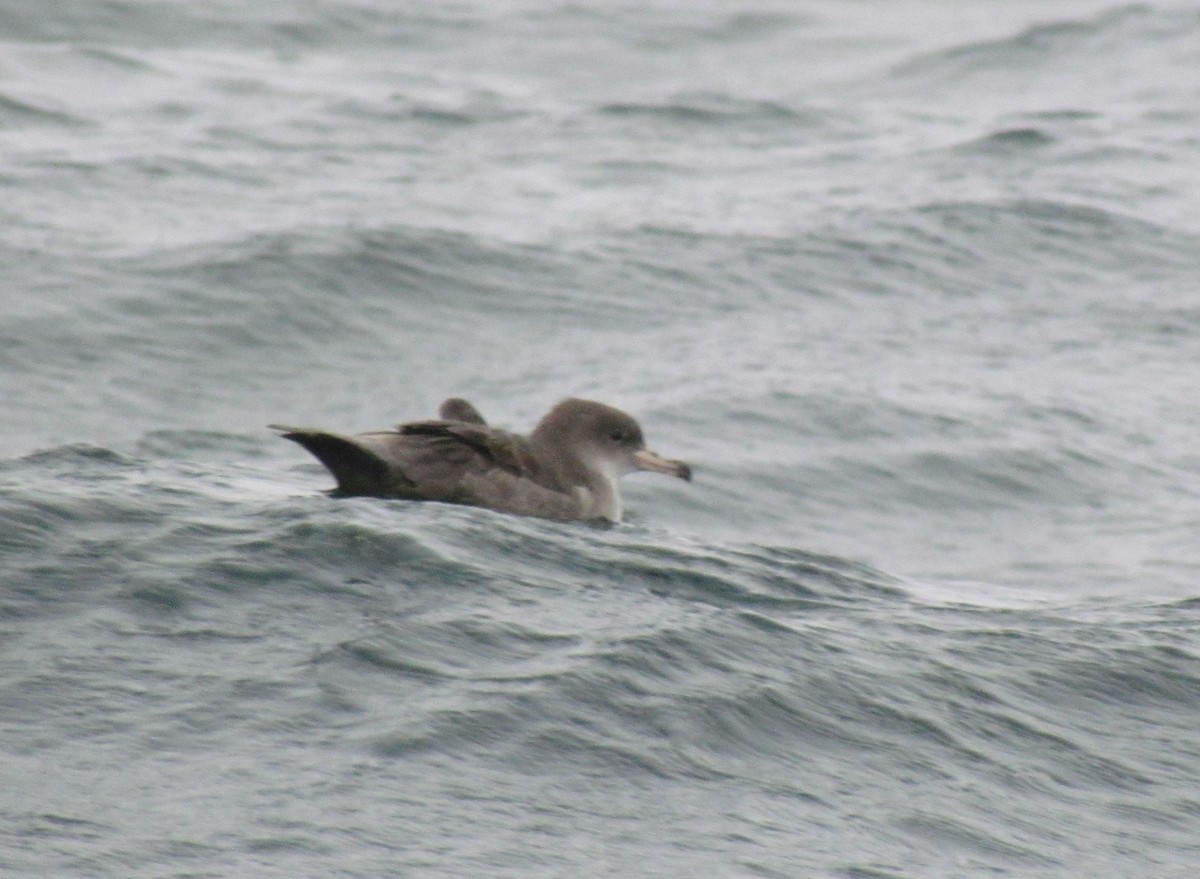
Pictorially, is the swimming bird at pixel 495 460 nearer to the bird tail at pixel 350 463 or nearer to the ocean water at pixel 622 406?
the bird tail at pixel 350 463

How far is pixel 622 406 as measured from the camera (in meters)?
14.9

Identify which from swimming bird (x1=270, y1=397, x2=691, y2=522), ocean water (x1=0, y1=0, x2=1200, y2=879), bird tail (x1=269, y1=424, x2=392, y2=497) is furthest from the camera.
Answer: swimming bird (x1=270, y1=397, x2=691, y2=522)

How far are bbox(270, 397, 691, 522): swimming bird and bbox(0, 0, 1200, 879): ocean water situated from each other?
26 centimetres

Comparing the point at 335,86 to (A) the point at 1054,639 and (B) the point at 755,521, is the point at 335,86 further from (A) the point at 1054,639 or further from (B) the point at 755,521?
(A) the point at 1054,639

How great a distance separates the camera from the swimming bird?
31.7ft

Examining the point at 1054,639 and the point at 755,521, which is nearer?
the point at 1054,639

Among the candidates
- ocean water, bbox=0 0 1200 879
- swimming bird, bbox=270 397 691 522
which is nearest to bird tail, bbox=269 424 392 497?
swimming bird, bbox=270 397 691 522

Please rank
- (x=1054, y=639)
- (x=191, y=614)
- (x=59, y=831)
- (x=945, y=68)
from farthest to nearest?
(x=945, y=68) < (x=1054, y=639) < (x=191, y=614) < (x=59, y=831)

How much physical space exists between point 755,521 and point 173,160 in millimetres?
8842

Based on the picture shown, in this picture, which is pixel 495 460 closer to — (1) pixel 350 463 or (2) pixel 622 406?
(1) pixel 350 463

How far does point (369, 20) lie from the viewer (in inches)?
1182

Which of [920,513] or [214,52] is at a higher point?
[214,52]

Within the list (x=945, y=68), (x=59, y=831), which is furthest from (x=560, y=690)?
(x=945, y=68)

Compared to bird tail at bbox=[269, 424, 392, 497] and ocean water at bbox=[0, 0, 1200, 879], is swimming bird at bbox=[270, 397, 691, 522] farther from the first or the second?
ocean water at bbox=[0, 0, 1200, 879]
